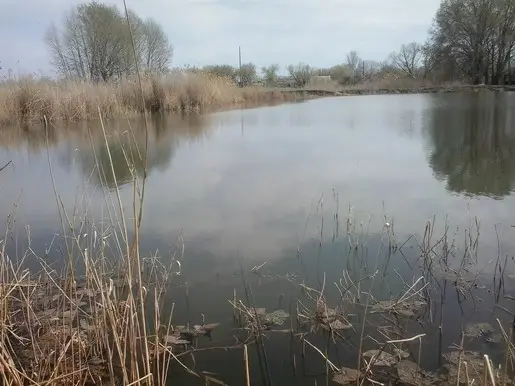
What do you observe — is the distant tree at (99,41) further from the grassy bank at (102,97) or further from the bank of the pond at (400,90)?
the bank of the pond at (400,90)

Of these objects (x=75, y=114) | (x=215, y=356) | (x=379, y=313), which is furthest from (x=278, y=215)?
(x=75, y=114)

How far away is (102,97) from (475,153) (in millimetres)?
8098

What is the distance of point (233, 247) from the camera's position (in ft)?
9.71

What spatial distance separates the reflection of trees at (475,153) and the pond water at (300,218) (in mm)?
25

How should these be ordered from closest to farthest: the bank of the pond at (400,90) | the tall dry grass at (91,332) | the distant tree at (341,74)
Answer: the tall dry grass at (91,332)
the bank of the pond at (400,90)
the distant tree at (341,74)

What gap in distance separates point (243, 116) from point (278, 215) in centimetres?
869

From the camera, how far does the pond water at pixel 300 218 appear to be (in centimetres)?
204

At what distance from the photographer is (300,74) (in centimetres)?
A: 3606

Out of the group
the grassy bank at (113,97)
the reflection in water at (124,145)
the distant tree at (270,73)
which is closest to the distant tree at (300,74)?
the distant tree at (270,73)

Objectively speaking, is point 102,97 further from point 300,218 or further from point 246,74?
point 246,74

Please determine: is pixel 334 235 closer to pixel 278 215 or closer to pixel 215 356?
pixel 278 215

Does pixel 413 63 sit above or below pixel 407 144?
above

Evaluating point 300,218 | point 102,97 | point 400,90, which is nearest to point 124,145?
point 102,97

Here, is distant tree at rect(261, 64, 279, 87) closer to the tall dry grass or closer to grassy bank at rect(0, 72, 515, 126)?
grassy bank at rect(0, 72, 515, 126)
